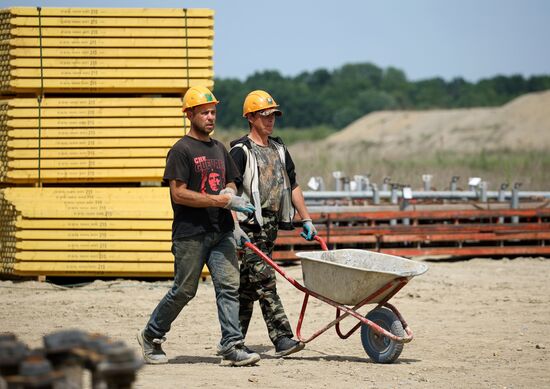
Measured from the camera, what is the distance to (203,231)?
7566 millimetres

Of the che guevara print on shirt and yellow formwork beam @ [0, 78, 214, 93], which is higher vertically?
yellow formwork beam @ [0, 78, 214, 93]

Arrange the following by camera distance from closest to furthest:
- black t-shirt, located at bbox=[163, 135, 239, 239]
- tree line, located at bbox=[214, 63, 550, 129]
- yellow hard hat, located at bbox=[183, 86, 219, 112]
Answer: black t-shirt, located at bbox=[163, 135, 239, 239]
yellow hard hat, located at bbox=[183, 86, 219, 112]
tree line, located at bbox=[214, 63, 550, 129]

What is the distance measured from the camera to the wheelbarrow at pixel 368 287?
Answer: 24.7 feet

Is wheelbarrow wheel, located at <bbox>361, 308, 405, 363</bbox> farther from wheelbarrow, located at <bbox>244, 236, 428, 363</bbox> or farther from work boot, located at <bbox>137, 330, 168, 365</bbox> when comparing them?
work boot, located at <bbox>137, 330, 168, 365</bbox>

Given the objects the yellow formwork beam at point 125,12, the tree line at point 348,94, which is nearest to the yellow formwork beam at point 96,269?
the yellow formwork beam at point 125,12

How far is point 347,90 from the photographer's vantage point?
4478 inches

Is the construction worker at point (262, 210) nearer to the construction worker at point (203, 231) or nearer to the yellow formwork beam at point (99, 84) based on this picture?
the construction worker at point (203, 231)

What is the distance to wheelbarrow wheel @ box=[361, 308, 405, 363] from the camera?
777 cm

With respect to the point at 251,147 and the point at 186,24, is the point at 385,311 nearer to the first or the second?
the point at 251,147

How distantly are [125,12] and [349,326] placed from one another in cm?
449

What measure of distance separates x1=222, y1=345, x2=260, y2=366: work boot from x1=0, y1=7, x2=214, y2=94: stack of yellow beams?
16.0ft

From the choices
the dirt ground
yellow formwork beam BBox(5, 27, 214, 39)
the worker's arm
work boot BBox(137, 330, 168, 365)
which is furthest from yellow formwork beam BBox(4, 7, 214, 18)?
work boot BBox(137, 330, 168, 365)

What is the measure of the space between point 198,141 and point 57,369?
12.4 feet

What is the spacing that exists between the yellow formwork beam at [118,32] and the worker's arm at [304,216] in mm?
3828
